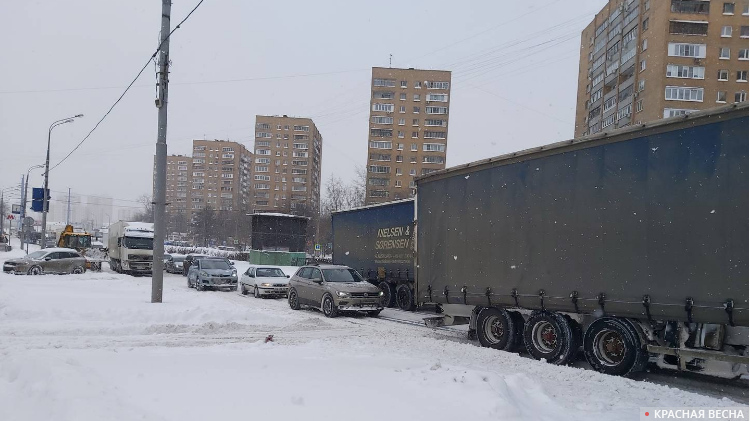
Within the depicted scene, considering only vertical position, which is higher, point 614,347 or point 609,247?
point 609,247

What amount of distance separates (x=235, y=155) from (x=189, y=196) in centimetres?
1231

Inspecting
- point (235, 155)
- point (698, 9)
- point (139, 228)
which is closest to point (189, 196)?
point (235, 155)

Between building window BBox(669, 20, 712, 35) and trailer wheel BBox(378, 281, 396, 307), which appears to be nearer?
trailer wheel BBox(378, 281, 396, 307)

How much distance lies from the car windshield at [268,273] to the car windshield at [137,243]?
12.9 meters

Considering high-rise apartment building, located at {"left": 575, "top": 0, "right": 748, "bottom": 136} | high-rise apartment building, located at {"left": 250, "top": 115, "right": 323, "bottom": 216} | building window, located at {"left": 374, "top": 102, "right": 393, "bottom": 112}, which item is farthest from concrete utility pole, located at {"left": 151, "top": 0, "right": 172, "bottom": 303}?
high-rise apartment building, located at {"left": 250, "top": 115, "right": 323, "bottom": 216}

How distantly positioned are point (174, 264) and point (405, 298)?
25728 mm

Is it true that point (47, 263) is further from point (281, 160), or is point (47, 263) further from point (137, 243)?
point (281, 160)

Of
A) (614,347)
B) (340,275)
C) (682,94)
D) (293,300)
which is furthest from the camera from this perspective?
(682,94)

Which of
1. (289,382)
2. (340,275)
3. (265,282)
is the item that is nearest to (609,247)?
(289,382)

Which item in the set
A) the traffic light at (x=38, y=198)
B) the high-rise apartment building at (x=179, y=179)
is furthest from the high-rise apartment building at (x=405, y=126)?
the high-rise apartment building at (x=179, y=179)

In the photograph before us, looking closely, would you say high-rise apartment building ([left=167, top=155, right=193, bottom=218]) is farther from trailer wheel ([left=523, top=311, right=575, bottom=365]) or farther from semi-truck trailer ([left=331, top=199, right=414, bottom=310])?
trailer wheel ([left=523, top=311, right=575, bottom=365])

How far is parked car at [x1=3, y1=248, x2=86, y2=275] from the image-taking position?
27031mm

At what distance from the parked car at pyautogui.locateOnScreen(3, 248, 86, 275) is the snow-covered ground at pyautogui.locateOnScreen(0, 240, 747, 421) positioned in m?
18.8

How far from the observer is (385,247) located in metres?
19.4
